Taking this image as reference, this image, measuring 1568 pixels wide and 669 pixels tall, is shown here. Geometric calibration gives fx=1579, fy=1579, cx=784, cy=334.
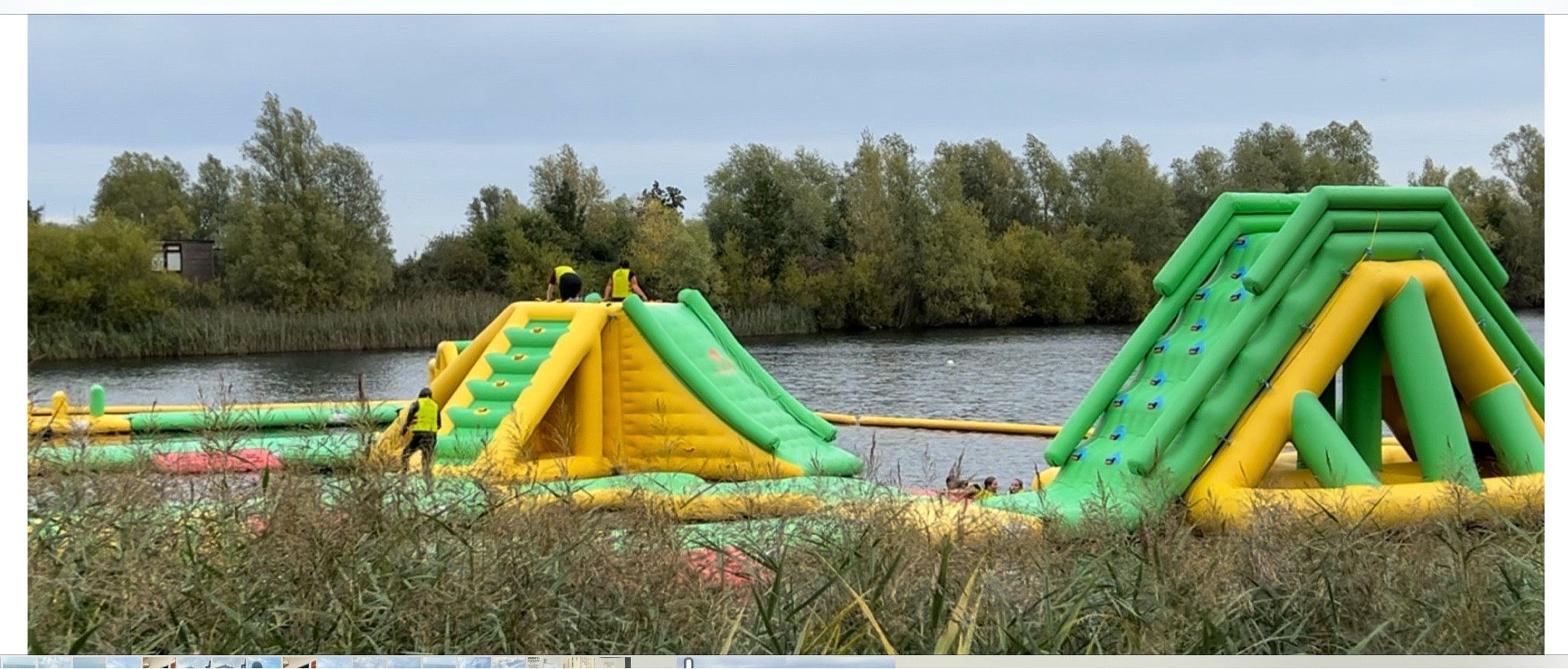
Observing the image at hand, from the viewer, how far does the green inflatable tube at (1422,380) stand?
6.79m

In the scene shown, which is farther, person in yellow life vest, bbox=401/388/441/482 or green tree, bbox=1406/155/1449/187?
green tree, bbox=1406/155/1449/187

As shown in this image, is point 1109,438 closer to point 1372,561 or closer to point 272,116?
point 1372,561

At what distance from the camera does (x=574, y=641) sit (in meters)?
3.27

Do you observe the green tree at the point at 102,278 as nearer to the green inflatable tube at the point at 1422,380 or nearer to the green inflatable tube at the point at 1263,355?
the green inflatable tube at the point at 1263,355

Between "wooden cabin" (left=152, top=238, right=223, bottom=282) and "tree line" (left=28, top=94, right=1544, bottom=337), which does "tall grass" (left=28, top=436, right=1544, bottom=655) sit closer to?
"tree line" (left=28, top=94, right=1544, bottom=337)

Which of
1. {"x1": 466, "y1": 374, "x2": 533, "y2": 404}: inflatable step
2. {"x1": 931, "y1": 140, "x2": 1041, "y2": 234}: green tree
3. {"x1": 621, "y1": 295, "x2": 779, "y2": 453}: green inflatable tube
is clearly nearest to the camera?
{"x1": 466, "y1": 374, "x2": 533, "y2": 404}: inflatable step

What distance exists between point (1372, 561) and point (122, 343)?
11.3m

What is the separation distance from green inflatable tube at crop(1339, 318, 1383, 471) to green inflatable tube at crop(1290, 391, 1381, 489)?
1.37ft

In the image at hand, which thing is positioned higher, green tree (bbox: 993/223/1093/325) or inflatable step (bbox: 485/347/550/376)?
green tree (bbox: 993/223/1093/325)

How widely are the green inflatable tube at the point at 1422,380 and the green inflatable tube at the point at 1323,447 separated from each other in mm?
326

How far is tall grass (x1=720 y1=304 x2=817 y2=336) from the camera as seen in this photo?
50.2ft

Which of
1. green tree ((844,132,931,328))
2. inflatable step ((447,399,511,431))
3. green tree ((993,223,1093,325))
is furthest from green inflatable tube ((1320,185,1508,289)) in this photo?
green tree ((844,132,931,328))

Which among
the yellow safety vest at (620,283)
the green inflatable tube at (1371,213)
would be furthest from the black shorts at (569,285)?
the green inflatable tube at (1371,213)

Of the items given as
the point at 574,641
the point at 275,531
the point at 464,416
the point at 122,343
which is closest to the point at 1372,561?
the point at 574,641
